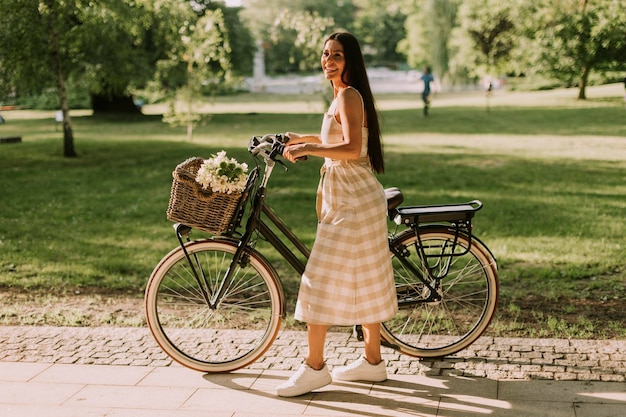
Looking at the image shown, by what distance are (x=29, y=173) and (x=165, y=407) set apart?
13.2m

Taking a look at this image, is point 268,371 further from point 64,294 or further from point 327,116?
point 64,294

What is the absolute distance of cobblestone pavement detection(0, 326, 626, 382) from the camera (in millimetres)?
4605

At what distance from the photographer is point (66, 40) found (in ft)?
57.8

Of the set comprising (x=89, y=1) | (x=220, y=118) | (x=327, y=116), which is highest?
(x=89, y=1)

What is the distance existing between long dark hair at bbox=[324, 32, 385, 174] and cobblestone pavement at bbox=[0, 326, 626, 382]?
1.38 metres

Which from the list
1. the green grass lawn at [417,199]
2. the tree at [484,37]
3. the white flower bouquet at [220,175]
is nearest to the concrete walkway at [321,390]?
the green grass lawn at [417,199]

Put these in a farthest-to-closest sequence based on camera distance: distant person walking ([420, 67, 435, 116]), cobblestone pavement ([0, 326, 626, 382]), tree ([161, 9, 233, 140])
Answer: distant person walking ([420, 67, 435, 116]), tree ([161, 9, 233, 140]), cobblestone pavement ([0, 326, 626, 382])

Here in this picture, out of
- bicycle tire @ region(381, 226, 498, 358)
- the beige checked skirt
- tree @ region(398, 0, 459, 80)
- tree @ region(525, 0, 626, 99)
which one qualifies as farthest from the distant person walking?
the beige checked skirt

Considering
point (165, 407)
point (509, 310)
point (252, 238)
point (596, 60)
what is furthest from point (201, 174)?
point (596, 60)

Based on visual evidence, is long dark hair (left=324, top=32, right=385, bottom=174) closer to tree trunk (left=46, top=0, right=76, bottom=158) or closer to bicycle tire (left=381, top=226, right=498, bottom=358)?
bicycle tire (left=381, top=226, right=498, bottom=358)

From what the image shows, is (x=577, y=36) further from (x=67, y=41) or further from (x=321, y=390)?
(x=321, y=390)

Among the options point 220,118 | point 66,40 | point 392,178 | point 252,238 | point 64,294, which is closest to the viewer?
point 252,238

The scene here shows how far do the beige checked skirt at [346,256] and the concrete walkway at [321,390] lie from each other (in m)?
0.46

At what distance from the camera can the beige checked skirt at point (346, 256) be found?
4254mm
